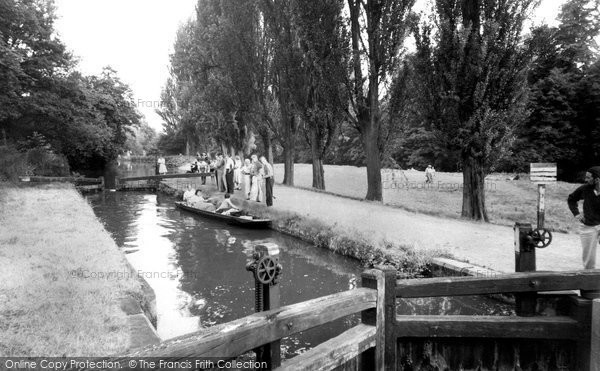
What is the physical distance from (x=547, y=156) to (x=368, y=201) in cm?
1848

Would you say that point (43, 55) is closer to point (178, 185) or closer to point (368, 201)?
point (178, 185)

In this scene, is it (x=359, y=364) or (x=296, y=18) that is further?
(x=296, y=18)

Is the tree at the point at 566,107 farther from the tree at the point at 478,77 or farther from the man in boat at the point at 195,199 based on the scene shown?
the man in boat at the point at 195,199

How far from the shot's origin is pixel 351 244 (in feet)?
34.1

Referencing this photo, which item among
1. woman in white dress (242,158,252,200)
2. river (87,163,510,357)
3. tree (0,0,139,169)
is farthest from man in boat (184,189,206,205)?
tree (0,0,139,169)

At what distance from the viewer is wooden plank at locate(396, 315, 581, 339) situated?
432 cm

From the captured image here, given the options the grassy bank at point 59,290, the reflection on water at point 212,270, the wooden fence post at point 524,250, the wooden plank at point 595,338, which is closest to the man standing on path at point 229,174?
the reflection on water at point 212,270

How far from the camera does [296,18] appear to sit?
55.2 feet

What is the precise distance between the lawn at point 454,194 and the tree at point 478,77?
10.0 ft

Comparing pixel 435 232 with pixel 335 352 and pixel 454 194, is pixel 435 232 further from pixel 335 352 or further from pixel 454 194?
pixel 454 194

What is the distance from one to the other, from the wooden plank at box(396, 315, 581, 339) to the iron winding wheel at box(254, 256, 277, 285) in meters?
1.58

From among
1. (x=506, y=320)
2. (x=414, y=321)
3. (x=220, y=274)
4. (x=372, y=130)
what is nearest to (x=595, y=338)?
(x=506, y=320)

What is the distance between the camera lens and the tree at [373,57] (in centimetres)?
1485

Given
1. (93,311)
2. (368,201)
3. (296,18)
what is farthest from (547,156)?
(93,311)
